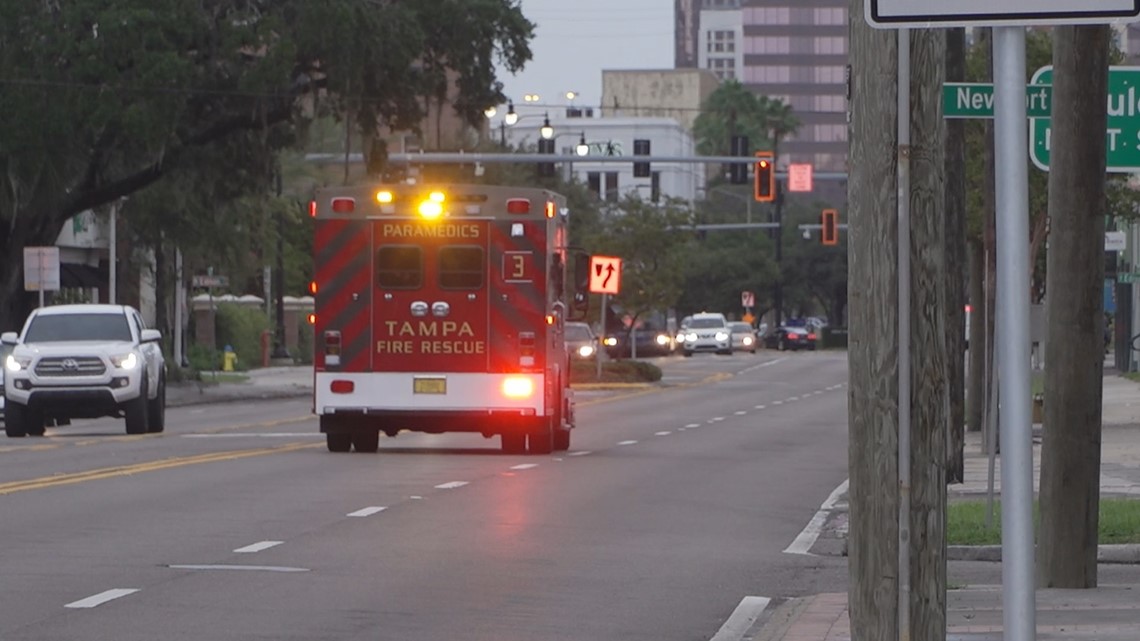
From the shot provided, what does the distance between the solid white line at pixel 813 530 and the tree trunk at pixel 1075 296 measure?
3586 mm

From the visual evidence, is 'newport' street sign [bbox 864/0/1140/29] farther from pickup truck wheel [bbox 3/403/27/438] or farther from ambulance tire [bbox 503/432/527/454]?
pickup truck wheel [bbox 3/403/27/438]

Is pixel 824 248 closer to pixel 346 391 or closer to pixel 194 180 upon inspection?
pixel 194 180

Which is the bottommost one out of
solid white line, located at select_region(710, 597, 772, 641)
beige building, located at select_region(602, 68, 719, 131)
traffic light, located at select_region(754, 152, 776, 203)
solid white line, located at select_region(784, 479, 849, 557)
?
solid white line, located at select_region(784, 479, 849, 557)

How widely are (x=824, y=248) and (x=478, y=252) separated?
100602mm

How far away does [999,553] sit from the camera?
1499cm

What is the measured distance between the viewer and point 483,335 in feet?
84.2

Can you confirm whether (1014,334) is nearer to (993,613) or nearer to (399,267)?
(993,613)

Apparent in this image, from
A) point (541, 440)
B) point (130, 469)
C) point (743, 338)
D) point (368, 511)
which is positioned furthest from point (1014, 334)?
point (743, 338)

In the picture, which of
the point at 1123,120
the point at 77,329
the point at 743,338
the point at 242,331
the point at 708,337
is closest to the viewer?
the point at 1123,120

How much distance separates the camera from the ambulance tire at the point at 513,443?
87.3 ft

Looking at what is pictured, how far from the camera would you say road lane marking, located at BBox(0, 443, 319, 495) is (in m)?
19.9

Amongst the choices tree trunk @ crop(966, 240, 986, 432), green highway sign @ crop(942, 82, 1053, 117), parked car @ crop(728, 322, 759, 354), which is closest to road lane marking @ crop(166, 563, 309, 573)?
green highway sign @ crop(942, 82, 1053, 117)

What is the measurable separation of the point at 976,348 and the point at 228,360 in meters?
38.6

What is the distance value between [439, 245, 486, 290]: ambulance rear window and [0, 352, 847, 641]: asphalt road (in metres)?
1.99
